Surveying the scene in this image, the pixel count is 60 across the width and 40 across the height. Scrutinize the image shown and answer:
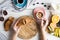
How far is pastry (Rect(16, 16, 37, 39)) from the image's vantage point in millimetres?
995

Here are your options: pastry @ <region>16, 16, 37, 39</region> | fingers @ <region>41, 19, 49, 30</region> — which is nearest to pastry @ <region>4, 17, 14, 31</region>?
pastry @ <region>16, 16, 37, 39</region>

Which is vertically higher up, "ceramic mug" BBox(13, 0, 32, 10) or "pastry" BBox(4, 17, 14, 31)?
"ceramic mug" BBox(13, 0, 32, 10)

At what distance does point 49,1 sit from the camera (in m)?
0.99

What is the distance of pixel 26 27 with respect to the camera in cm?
100

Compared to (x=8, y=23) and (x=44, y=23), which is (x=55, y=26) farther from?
(x=8, y=23)

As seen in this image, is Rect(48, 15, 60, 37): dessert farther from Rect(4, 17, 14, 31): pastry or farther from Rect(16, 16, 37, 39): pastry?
Rect(4, 17, 14, 31): pastry

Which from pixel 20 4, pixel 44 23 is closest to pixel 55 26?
pixel 44 23

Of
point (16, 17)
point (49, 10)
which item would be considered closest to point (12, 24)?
point (16, 17)

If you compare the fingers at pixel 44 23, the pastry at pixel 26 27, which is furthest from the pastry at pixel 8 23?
the fingers at pixel 44 23

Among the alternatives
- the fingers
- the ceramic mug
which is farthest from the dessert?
the ceramic mug

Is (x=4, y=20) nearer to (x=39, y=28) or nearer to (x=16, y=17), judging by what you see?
(x=16, y=17)

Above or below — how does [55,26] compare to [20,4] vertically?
below

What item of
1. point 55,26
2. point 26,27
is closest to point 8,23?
point 26,27

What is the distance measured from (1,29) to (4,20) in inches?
1.8
